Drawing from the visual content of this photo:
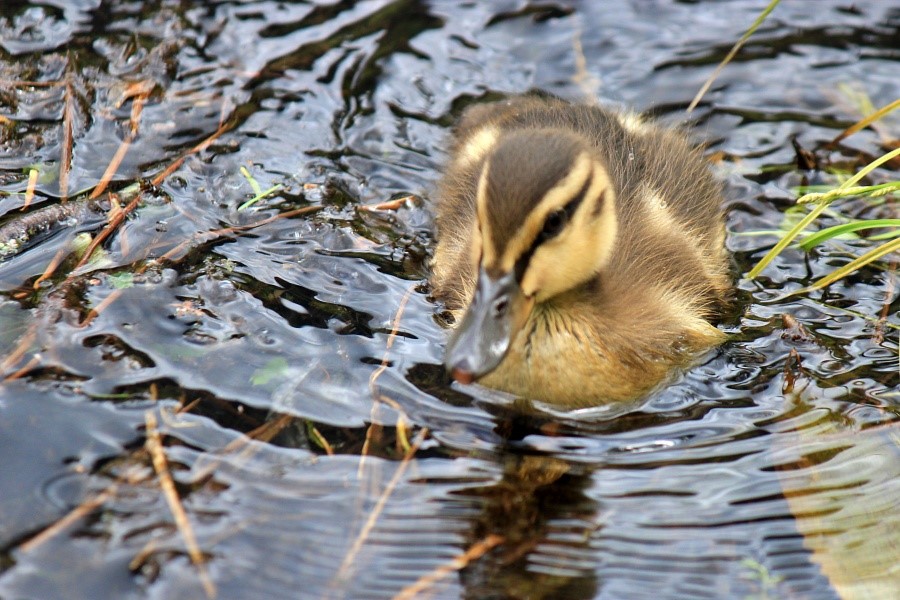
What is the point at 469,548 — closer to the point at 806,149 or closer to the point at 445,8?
the point at 806,149

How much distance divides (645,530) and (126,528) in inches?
56.3

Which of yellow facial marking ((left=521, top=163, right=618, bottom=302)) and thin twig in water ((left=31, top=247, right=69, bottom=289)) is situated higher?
yellow facial marking ((left=521, top=163, right=618, bottom=302))

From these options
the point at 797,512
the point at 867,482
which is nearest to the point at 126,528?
the point at 797,512

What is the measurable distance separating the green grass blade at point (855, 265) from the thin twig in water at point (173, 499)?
2536 millimetres

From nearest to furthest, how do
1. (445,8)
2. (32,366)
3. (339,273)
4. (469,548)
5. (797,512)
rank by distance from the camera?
(469,548) → (797,512) → (32,366) → (339,273) → (445,8)

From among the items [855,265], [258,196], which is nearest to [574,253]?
[855,265]

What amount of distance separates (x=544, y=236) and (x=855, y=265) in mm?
1441

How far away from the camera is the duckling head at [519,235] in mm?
3189

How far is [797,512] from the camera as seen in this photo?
3.12 meters

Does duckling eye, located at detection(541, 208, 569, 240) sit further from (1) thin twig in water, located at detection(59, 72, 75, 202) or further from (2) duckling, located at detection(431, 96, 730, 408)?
(1) thin twig in water, located at detection(59, 72, 75, 202)

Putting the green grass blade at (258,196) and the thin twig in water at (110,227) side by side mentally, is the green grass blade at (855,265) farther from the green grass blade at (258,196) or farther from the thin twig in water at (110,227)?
the thin twig in water at (110,227)

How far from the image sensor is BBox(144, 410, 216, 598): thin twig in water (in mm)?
2732

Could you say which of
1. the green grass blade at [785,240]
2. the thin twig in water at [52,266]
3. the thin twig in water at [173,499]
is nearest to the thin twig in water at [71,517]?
the thin twig in water at [173,499]

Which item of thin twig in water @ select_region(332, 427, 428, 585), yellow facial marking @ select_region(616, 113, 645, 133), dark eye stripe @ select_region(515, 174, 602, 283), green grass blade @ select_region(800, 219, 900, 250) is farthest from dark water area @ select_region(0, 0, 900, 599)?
yellow facial marking @ select_region(616, 113, 645, 133)
